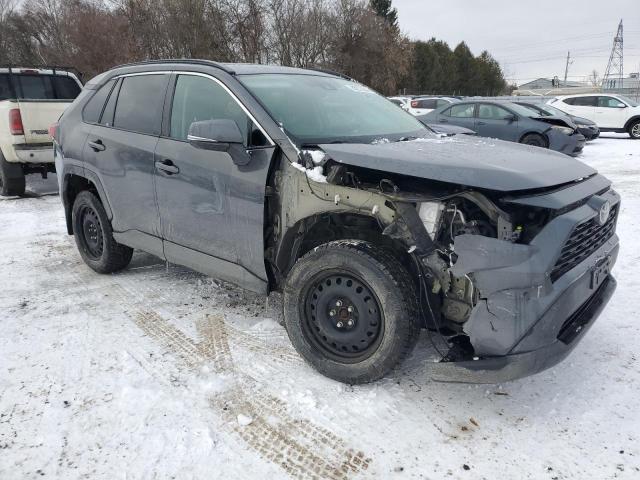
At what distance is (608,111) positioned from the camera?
1727 cm

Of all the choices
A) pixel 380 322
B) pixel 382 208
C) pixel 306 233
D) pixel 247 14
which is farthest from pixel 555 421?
pixel 247 14

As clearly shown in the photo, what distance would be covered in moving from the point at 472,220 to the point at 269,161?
4.13ft

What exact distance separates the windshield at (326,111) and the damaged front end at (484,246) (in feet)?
1.28

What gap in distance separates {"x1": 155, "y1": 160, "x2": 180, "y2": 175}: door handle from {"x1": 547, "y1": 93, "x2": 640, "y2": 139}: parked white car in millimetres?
17722

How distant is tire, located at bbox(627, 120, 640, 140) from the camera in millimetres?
16922

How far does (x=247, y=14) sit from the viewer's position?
3020 cm

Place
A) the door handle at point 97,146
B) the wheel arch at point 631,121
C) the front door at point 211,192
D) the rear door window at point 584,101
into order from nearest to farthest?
the front door at point 211,192, the door handle at point 97,146, the wheel arch at point 631,121, the rear door window at point 584,101

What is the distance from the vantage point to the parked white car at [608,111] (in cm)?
1694

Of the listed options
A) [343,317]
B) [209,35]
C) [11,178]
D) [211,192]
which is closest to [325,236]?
[343,317]

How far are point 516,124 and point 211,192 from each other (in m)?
10.6

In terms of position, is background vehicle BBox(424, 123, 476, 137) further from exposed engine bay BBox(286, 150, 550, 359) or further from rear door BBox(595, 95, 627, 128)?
rear door BBox(595, 95, 627, 128)

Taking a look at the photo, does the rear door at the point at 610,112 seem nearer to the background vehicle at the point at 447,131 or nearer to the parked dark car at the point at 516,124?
the parked dark car at the point at 516,124

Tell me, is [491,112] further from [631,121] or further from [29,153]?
[29,153]

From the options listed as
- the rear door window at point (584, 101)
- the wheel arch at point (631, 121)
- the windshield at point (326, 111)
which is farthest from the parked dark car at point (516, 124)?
the windshield at point (326, 111)
